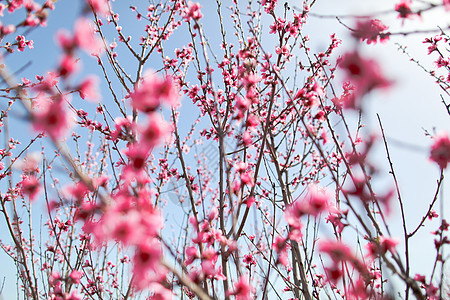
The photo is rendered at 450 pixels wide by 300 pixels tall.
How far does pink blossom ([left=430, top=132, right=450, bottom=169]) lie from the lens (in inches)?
63.3

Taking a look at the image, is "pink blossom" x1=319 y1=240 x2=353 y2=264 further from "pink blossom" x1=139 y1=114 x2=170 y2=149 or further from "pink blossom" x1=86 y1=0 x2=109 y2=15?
"pink blossom" x1=86 y1=0 x2=109 y2=15

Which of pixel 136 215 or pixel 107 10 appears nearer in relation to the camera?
pixel 136 215

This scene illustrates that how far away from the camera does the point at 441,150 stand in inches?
63.6

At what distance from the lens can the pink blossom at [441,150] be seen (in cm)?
161

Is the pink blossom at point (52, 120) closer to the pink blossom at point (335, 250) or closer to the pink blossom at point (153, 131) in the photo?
the pink blossom at point (153, 131)

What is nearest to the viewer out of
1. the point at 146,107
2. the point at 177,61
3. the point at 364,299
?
the point at 146,107

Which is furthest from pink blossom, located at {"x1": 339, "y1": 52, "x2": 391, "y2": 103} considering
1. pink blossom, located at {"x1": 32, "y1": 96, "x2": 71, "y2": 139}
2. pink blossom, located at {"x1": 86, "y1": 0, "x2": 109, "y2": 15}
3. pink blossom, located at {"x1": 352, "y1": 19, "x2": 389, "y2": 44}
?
pink blossom, located at {"x1": 86, "y1": 0, "x2": 109, "y2": 15}

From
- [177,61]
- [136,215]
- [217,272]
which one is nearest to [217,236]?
[217,272]

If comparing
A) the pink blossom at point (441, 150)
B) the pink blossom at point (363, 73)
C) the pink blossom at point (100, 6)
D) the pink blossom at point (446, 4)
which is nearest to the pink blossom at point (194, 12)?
the pink blossom at point (100, 6)

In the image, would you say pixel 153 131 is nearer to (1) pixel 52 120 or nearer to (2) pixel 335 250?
(1) pixel 52 120

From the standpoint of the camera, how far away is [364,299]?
1739 millimetres

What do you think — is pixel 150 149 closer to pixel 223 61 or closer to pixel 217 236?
pixel 217 236

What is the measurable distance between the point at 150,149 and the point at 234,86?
257 centimetres

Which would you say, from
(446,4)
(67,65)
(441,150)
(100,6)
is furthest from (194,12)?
(441,150)
